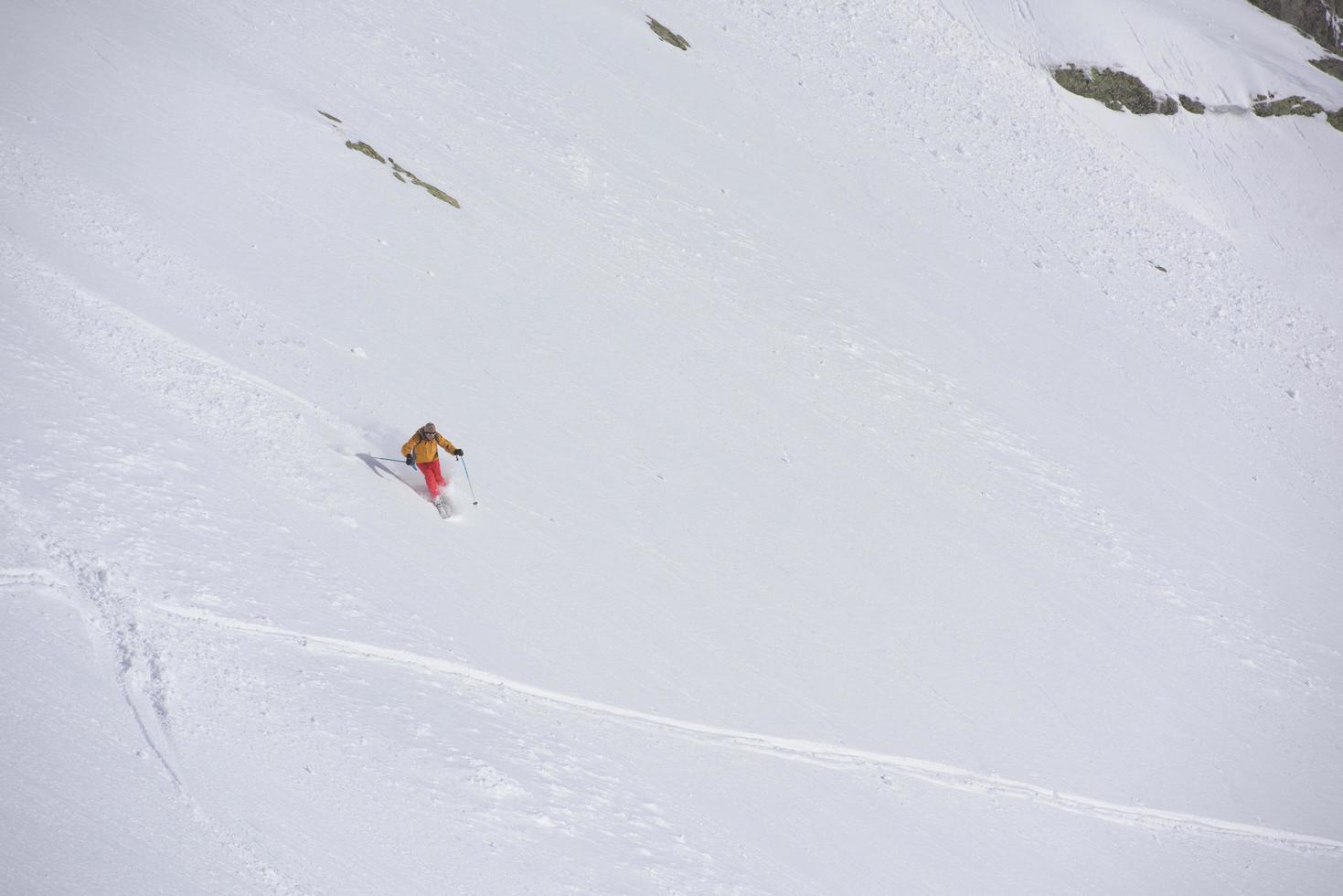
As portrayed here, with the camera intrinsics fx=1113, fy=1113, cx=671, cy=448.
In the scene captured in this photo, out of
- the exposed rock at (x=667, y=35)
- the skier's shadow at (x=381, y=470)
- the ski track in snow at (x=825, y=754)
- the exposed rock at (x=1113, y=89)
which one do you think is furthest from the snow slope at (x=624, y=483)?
the exposed rock at (x=1113, y=89)

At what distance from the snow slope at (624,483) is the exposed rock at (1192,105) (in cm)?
406

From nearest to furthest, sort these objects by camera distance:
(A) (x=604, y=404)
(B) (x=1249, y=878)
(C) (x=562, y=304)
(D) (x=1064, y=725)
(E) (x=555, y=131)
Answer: (B) (x=1249, y=878)
(D) (x=1064, y=725)
(A) (x=604, y=404)
(C) (x=562, y=304)
(E) (x=555, y=131)

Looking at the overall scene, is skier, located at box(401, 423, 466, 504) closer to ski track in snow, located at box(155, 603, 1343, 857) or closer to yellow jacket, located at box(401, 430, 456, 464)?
yellow jacket, located at box(401, 430, 456, 464)

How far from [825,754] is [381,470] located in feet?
19.0

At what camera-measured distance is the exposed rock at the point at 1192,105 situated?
28547 mm

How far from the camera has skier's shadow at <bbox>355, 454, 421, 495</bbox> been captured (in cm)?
1245

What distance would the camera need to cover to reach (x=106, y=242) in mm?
13516

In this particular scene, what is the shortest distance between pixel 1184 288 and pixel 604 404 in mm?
15737

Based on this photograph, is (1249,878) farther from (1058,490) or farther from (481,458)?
(481,458)

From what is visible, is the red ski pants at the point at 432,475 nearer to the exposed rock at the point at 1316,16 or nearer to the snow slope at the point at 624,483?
the snow slope at the point at 624,483

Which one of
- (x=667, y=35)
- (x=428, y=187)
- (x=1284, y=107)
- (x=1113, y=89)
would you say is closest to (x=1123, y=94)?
(x=1113, y=89)

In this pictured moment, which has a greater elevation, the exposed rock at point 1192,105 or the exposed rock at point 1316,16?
the exposed rock at point 1316,16

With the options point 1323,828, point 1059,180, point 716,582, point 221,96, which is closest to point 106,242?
point 221,96

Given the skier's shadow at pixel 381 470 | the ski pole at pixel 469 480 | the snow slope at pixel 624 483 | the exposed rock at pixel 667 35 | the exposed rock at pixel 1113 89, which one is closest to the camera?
the snow slope at pixel 624 483
